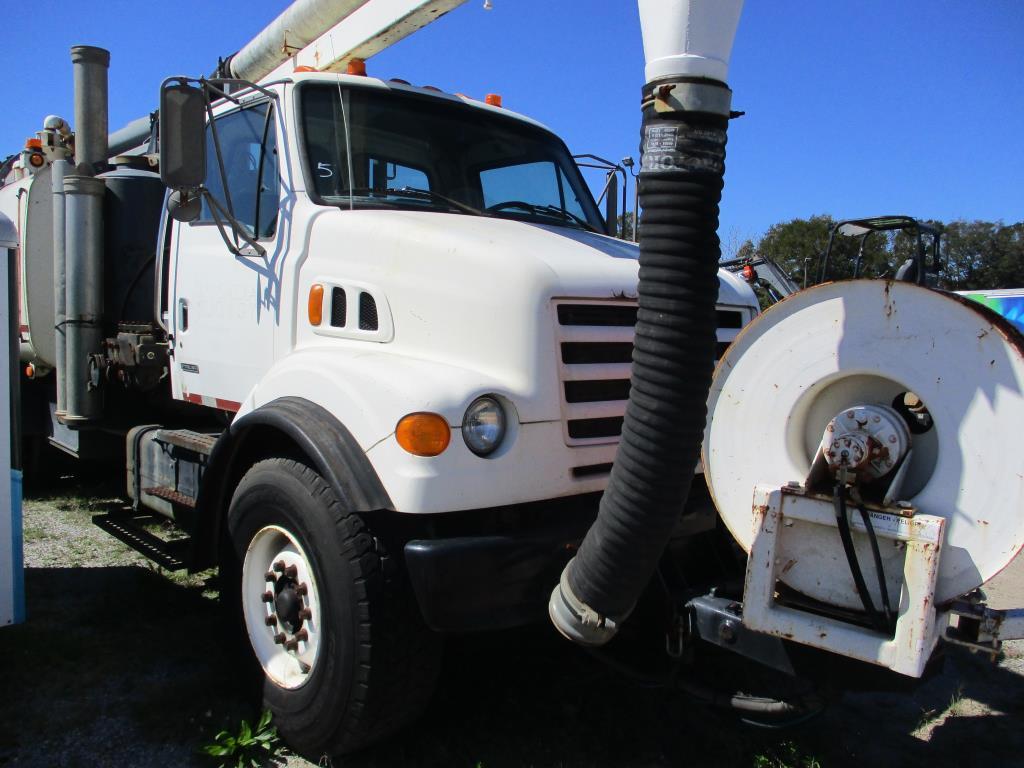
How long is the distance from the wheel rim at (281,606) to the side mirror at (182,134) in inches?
63.0

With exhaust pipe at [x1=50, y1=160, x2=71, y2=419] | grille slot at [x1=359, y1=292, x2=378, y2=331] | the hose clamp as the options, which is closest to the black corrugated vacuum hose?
the hose clamp

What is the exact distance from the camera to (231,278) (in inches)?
160

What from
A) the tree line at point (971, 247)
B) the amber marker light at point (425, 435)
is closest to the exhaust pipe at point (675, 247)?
the amber marker light at point (425, 435)

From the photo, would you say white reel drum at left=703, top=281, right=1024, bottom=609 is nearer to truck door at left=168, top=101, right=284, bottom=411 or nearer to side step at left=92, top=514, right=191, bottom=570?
truck door at left=168, top=101, right=284, bottom=411

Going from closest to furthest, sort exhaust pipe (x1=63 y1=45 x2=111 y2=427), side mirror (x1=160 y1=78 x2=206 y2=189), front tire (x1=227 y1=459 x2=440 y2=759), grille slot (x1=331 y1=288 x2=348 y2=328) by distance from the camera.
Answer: front tire (x1=227 y1=459 x2=440 y2=759)
grille slot (x1=331 y1=288 x2=348 y2=328)
side mirror (x1=160 y1=78 x2=206 y2=189)
exhaust pipe (x1=63 y1=45 x2=111 y2=427)

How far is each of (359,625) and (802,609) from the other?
4.65 ft

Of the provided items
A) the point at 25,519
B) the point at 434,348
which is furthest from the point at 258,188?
the point at 25,519

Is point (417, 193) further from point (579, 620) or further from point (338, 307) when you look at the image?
point (579, 620)

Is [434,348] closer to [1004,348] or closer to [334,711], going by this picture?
[334,711]

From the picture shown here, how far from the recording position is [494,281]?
296cm

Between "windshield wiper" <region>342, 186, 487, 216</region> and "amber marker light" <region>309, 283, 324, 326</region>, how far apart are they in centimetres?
50

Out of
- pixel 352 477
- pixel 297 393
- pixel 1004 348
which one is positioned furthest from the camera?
pixel 297 393

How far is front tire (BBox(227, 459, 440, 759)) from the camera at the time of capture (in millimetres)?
2801

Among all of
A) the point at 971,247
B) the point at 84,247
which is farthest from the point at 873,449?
the point at 971,247
